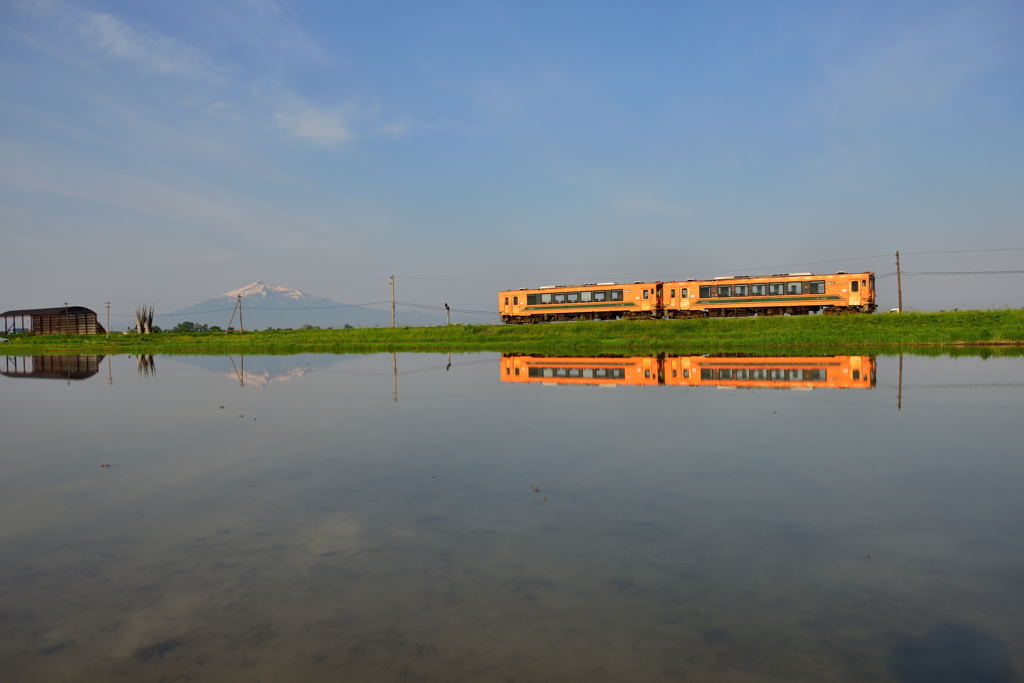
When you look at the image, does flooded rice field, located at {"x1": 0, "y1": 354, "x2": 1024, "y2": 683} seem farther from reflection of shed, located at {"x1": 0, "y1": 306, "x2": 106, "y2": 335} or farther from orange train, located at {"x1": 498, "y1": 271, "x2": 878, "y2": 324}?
reflection of shed, located at {"x1": 0, "y1": 306, "x2": 106, "y2": 335}

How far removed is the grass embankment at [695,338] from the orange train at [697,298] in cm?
462

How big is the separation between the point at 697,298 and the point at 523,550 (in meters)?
55.3

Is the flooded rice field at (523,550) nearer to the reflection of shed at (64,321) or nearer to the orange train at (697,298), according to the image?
the orange train at (697,298)

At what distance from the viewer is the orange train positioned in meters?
53.2

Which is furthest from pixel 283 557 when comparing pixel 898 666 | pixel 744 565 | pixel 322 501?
pixel 898 666

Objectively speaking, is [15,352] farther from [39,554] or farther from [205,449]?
[39,554]

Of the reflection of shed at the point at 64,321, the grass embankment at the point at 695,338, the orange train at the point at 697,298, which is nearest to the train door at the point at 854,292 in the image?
the orange train at the point at 697,298

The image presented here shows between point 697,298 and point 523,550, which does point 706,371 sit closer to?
point 523,550

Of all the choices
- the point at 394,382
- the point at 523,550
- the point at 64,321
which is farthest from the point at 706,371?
the point at 64,321

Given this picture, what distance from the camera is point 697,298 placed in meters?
58.4

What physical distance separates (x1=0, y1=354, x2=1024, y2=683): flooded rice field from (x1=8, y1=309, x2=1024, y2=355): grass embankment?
93.6 feet

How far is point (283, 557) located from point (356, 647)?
2.05 m

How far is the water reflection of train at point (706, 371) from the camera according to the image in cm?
2115

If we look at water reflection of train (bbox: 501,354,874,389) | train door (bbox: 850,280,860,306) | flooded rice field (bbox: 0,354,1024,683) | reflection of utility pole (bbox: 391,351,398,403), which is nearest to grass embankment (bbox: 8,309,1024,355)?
train door (bbox: 850,280,860,306)
